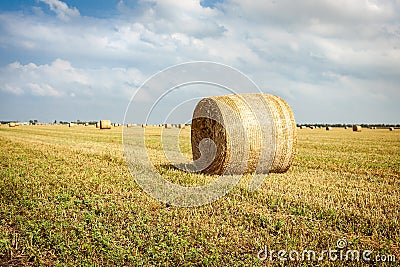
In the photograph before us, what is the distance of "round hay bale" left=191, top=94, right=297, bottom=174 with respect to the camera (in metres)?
8.69

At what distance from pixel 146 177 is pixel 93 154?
514 cm

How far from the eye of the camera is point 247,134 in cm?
867

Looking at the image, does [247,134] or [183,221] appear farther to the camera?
[247,134]

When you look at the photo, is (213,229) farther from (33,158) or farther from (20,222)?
(33,158)

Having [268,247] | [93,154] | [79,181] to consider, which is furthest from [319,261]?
[93,154]

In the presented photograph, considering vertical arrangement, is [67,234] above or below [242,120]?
below

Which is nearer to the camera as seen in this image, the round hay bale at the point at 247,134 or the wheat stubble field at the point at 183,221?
the wheat stubble field at the point at 183,221

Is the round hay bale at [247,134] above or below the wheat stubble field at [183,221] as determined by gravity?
above

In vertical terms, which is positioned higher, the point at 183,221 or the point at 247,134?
the point at 247,134

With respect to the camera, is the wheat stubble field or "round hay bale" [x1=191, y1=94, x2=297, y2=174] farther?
"round hay bale" [x1=191, y1=94, x2=297, y2=174]

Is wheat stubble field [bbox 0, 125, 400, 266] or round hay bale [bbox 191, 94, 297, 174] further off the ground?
round hay bale [bbox 191, 94, 297, 174]

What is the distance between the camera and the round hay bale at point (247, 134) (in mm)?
8688

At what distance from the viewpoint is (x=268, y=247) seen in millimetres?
4340

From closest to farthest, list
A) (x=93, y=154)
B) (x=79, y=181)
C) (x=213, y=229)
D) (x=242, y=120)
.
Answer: (x=213, y=229), (x=79, y=181), (x=242, y=120), (x=93, y=154)
